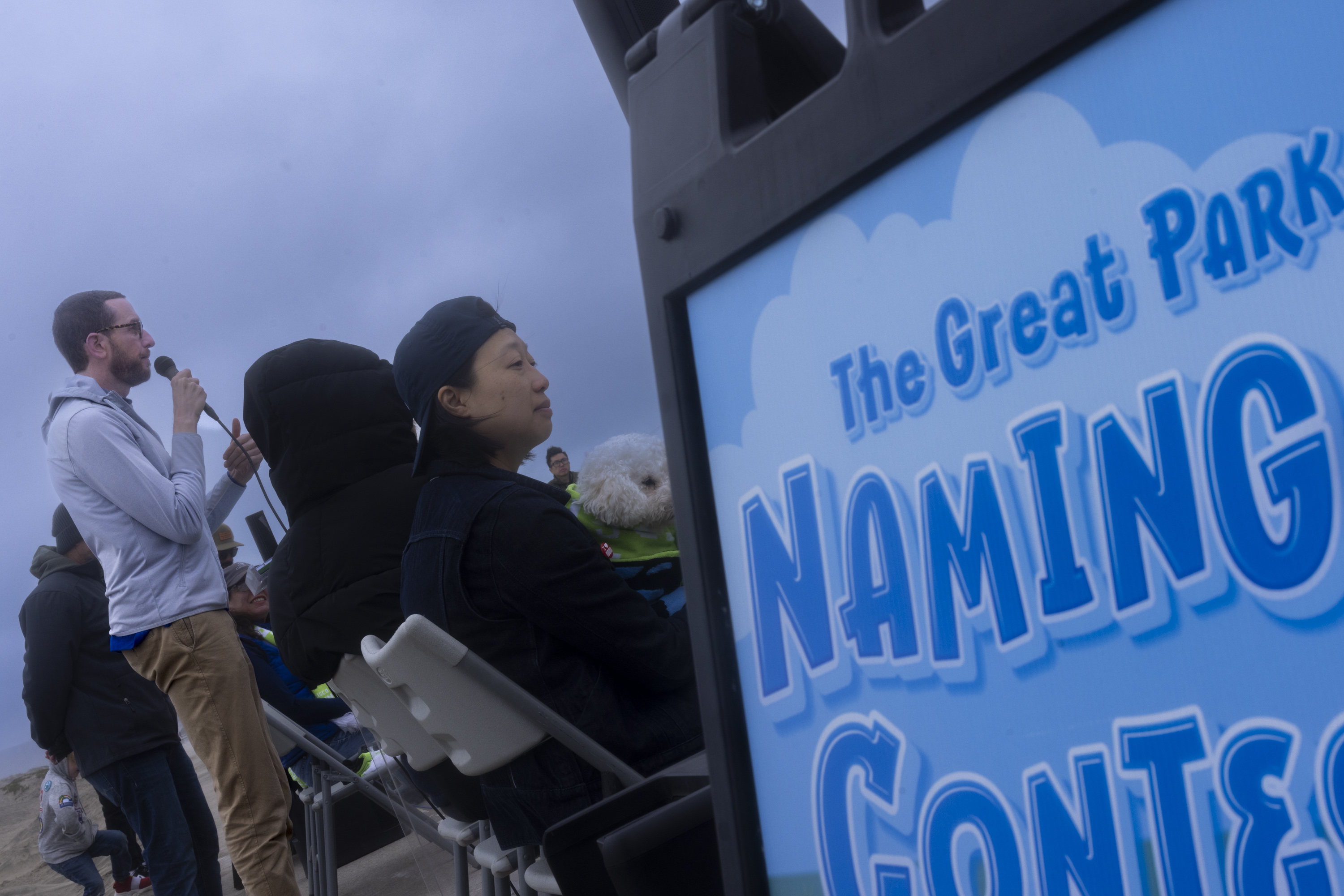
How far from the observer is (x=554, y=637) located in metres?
1.62

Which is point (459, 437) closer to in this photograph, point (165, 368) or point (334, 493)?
point (334, 493)

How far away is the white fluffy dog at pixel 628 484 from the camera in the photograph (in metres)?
2.43

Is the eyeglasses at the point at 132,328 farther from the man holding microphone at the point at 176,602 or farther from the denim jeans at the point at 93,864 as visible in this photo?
the denim jeans at the point at 93,864

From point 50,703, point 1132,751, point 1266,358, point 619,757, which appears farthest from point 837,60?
point 50,703

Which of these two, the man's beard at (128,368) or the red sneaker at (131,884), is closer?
the man's beard at (128,368)

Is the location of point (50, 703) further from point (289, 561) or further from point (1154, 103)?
point (1154, 103)

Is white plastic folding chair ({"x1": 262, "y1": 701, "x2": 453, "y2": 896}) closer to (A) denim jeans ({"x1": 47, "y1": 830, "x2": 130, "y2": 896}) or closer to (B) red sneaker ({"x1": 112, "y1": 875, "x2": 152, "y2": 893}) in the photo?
(A) denim jeans ({"x1": 47, "y1": 830, "x2": 130, "y2": 896})

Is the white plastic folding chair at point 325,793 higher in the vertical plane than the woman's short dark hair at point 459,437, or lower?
lower

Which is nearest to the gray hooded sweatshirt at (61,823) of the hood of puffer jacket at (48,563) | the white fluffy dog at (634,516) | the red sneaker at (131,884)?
the red sneaker at (131,884)

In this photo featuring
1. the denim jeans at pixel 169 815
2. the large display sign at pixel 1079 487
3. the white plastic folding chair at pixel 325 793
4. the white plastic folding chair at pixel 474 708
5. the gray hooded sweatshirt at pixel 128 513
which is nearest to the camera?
the large display sign at pixel 1079 487

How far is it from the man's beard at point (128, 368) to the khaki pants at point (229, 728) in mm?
716

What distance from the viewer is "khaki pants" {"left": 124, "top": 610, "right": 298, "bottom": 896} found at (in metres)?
2.40

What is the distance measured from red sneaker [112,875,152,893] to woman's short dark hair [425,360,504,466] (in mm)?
4396

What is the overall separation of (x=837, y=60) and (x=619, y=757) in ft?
3.75
